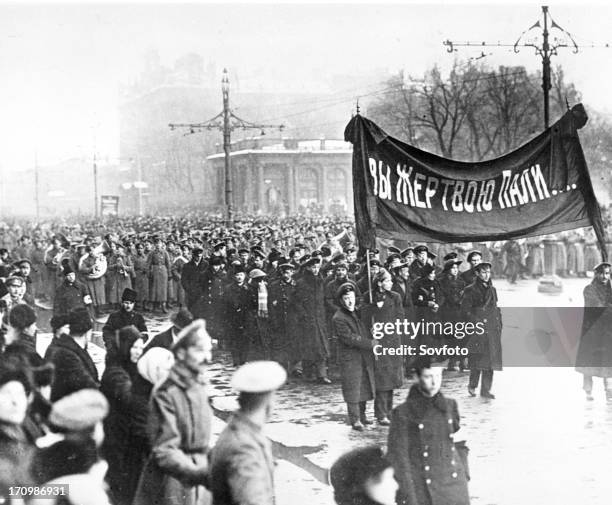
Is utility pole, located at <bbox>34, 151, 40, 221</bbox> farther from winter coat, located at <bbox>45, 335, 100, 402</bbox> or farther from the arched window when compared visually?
the arched window

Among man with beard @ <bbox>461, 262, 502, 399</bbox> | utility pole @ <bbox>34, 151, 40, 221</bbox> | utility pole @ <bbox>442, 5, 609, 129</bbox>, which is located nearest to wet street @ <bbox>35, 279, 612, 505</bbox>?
man with beard @ <bbox>461, 262, 502, 399</bbox>

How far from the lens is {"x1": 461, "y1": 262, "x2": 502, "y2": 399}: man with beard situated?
7.18 meters

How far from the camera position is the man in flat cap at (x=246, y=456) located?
10.6ft

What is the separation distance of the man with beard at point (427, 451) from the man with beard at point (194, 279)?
581cm

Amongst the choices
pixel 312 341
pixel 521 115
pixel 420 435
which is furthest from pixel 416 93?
pixel 420 435

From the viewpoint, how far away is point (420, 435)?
4.13m

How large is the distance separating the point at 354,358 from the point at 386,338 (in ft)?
1.38

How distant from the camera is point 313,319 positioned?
26.6 feet

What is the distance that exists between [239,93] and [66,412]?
18.9 feet

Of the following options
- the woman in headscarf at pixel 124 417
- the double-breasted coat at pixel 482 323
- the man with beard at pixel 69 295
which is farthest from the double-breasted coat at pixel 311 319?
the woman in headscarf at pixel 124 417

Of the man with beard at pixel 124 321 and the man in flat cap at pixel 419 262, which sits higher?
the man in flat cap at pixel 419 262

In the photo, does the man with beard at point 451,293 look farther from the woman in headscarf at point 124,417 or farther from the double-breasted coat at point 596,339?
the woman in headscarf at point 124,417

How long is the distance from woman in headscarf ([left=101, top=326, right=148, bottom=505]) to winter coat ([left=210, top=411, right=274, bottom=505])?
3.79 ft

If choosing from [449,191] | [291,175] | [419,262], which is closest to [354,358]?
[449,191]
